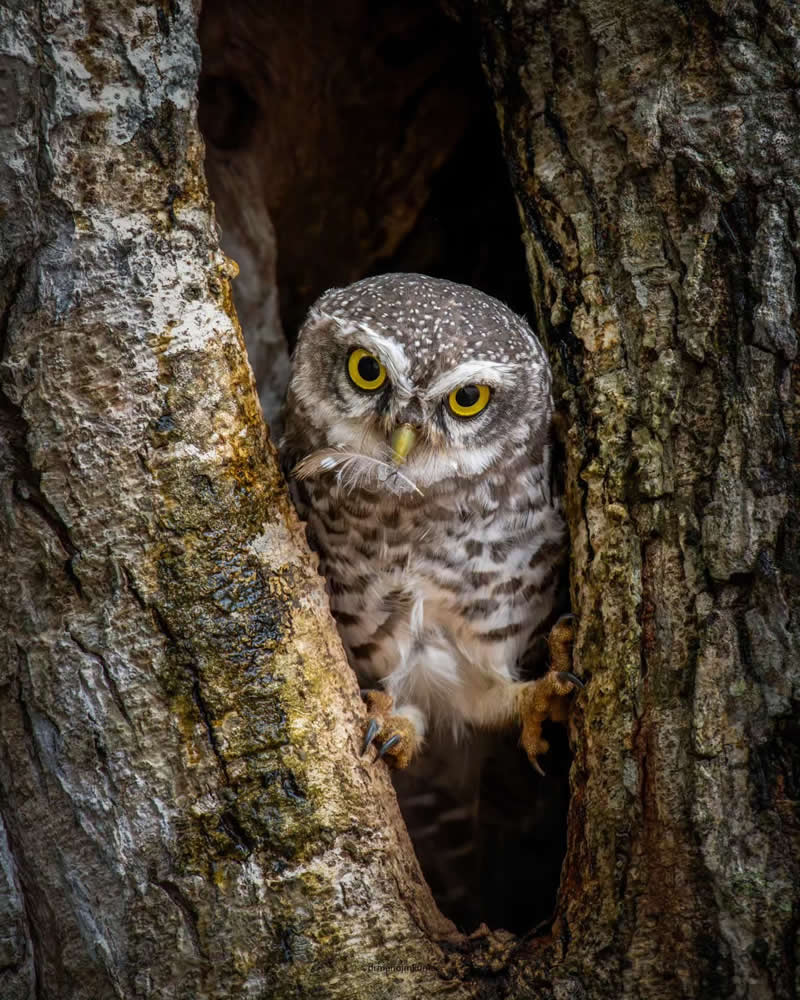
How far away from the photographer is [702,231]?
188 cm

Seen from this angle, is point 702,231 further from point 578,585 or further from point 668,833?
point 668,833

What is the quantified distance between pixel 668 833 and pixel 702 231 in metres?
1.19

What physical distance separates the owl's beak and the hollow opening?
0.90m

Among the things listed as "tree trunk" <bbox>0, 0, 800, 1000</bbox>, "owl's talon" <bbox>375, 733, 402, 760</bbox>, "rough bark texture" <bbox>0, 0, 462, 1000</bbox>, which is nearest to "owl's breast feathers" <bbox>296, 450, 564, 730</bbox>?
"owl's talon" <bbox>375, 733, 402, 760</bbox>

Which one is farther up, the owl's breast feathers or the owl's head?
the owl's head

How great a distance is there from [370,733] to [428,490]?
0.57 meters

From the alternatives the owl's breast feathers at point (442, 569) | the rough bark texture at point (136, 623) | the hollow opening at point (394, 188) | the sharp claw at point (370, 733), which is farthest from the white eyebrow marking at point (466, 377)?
the hollow opening at point (394, 188)

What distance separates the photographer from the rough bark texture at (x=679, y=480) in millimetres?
1742

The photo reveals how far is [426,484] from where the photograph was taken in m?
2.16

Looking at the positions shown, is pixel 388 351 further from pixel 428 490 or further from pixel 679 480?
pixel 679 480

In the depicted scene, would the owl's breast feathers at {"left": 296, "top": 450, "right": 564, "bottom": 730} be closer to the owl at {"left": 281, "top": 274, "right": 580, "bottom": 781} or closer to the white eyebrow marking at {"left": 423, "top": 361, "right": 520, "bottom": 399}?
the owl at {"left": 281, "top": 274, "right": 580, "bottom": 781}

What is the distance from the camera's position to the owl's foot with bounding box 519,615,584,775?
6.93 ft

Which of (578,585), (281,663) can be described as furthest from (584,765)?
(281,663)

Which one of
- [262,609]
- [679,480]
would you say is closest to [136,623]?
[262,609]
